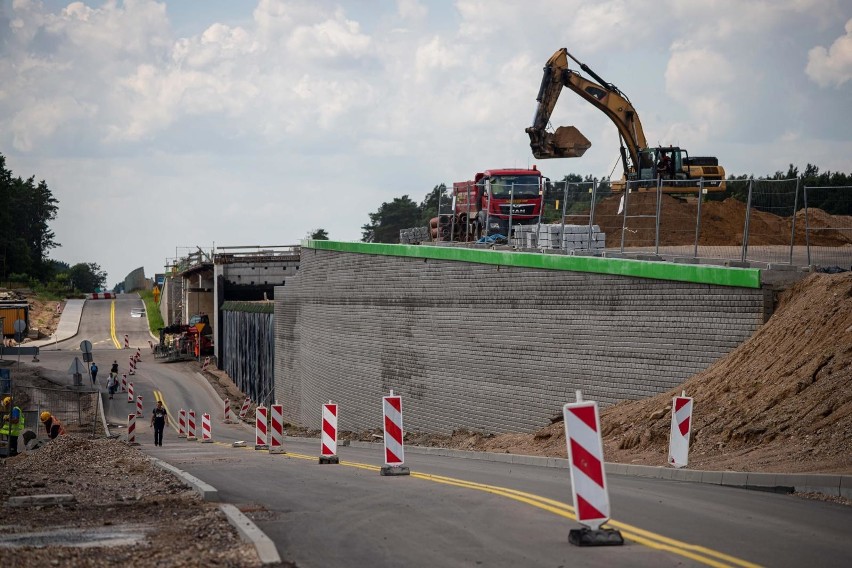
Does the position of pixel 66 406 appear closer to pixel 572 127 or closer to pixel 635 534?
pixel 572 127

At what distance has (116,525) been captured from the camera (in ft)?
36.0

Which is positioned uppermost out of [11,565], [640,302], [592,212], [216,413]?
[592,212]

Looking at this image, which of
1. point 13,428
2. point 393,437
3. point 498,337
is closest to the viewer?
point 393,437

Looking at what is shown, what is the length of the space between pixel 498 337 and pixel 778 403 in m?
10.4

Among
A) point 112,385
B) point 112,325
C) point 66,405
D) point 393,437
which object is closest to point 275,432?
point 393,437

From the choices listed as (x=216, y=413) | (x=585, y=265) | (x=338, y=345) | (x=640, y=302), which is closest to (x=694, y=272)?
(x=640, y=302)

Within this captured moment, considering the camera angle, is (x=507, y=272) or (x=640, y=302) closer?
(x=640, y=302)

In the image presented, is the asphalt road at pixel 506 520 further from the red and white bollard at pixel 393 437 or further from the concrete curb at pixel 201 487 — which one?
the red and white bollard at pixel 393 437

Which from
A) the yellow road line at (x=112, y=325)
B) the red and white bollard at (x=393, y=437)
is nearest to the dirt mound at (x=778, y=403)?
the red and white bollard at (x=393, y=437)

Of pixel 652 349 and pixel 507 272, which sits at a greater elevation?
pixel 507 272

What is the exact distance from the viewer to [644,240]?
23.4 meters

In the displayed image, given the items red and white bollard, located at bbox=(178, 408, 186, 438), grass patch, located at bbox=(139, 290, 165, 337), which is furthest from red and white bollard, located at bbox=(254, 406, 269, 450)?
grass patch, located at bbox=(139, 290, 165, 337)

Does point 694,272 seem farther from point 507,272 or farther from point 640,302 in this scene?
point 507,272

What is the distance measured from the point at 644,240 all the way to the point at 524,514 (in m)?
13.5
